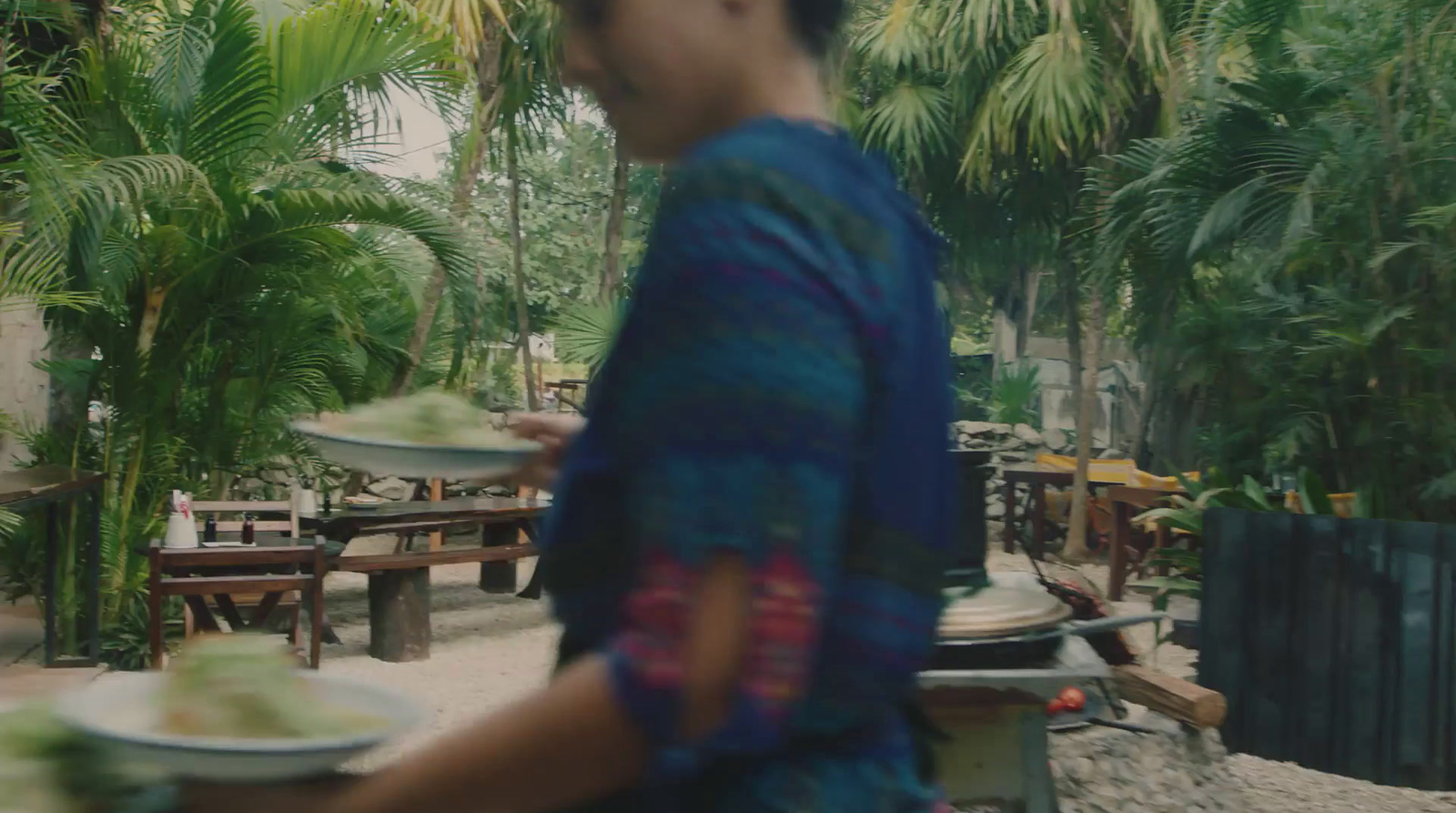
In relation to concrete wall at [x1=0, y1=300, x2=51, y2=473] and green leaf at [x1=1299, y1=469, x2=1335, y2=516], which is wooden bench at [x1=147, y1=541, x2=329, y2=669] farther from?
green leaf at [x1=1299, y1=469, x2=1335, y2=516]

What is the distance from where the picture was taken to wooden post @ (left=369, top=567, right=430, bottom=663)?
8.25 metres

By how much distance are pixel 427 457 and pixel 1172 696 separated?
14.7ft

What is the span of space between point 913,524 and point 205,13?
7.50m

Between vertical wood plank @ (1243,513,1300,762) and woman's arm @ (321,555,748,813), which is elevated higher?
woman's arm @ (321,555,748,813)

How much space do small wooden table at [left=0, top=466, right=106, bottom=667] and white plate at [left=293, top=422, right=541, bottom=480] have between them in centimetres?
539

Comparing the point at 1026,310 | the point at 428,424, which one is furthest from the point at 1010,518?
the point at 428,424

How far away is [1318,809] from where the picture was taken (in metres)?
5.37

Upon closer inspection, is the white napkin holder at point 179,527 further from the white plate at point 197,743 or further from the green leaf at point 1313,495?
the white plate at point 197,743

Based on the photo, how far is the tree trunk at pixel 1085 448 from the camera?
43.0ft

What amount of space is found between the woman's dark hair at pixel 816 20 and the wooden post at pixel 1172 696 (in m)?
4.65

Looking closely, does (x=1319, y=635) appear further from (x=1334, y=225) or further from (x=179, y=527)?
(x=179, y=527)

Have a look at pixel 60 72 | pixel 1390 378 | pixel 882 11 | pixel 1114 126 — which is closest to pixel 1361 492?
pixel 1390 378

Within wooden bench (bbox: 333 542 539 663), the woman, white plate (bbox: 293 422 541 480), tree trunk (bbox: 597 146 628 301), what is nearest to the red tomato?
white plate (bbox: 293 422 541 480)

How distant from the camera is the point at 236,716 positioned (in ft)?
2.85
